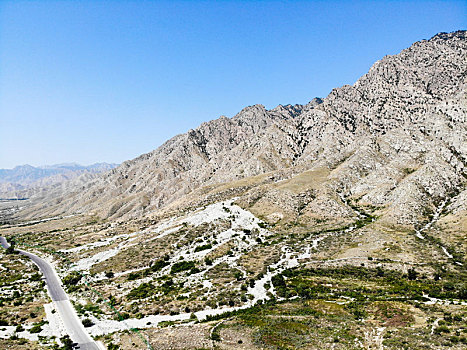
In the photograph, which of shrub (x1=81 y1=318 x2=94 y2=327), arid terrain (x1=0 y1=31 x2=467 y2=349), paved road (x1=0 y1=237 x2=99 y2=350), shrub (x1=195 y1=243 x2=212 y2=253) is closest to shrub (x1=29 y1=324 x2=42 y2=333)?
arid terrain (x1=0 y1=31 x2=467 y2=349)

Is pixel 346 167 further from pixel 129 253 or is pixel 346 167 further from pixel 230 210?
pixel 129 253

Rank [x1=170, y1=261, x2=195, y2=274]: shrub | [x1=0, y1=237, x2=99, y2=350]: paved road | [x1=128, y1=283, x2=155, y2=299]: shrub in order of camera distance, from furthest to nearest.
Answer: [x1=170, y1=261, x2=195, y2=274]: shrub, [x1=128, y1=283, x2=155, y2=299]: shrub, [x1=0, y1=237, x2=99, y2=350]: paved road

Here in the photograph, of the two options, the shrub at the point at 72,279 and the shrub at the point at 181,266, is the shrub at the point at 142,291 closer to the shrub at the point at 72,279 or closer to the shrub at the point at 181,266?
the shrub at the point at 181,266

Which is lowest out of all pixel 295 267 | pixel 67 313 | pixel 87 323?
pixel 295 267

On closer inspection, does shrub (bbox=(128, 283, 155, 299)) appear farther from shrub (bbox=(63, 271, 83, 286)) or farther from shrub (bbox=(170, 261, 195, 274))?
shrub (bbox=(63, 271, 83, 286))

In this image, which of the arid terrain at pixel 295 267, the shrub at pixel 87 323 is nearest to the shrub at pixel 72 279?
the arid terrain at pixel 295 267

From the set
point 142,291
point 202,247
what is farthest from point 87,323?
point 202,247

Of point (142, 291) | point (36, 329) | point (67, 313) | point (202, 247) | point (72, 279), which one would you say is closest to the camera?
point (36, 329)

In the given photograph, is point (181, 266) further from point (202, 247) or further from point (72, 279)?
point (72, 279)

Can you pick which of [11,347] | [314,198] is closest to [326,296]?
[11,347]
